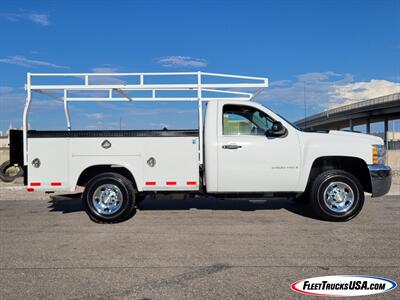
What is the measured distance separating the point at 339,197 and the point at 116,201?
4054mm

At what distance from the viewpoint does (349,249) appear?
5211mm

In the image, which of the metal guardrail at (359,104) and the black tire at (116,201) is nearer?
the black tire at (116,201)

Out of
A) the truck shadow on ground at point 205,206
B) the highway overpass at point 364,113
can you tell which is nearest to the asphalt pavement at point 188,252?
the truck shadow on ground at point 205,206

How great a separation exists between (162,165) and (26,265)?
2892mm

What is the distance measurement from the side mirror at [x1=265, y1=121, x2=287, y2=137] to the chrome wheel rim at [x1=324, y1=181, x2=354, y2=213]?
132cm

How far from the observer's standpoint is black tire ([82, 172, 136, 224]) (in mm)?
6809

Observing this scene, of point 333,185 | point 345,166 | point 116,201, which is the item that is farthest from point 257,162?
point 116,201

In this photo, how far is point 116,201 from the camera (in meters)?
6.93

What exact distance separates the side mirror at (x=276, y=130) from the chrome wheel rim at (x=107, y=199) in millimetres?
2912

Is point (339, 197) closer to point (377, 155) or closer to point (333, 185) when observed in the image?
point (333, 185)

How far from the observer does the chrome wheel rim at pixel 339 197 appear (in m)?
6.87

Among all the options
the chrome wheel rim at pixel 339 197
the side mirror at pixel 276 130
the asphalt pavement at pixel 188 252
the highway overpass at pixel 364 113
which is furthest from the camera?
the highway overpass at pixel 364 113

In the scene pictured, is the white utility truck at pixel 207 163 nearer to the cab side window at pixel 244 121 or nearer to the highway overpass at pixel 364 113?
the cab side window at pixel 244 121

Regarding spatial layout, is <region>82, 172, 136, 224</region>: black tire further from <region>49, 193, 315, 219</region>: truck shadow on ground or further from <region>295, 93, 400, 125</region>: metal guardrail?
<region>295, 93, 400, 125</region>: metal guardrail
